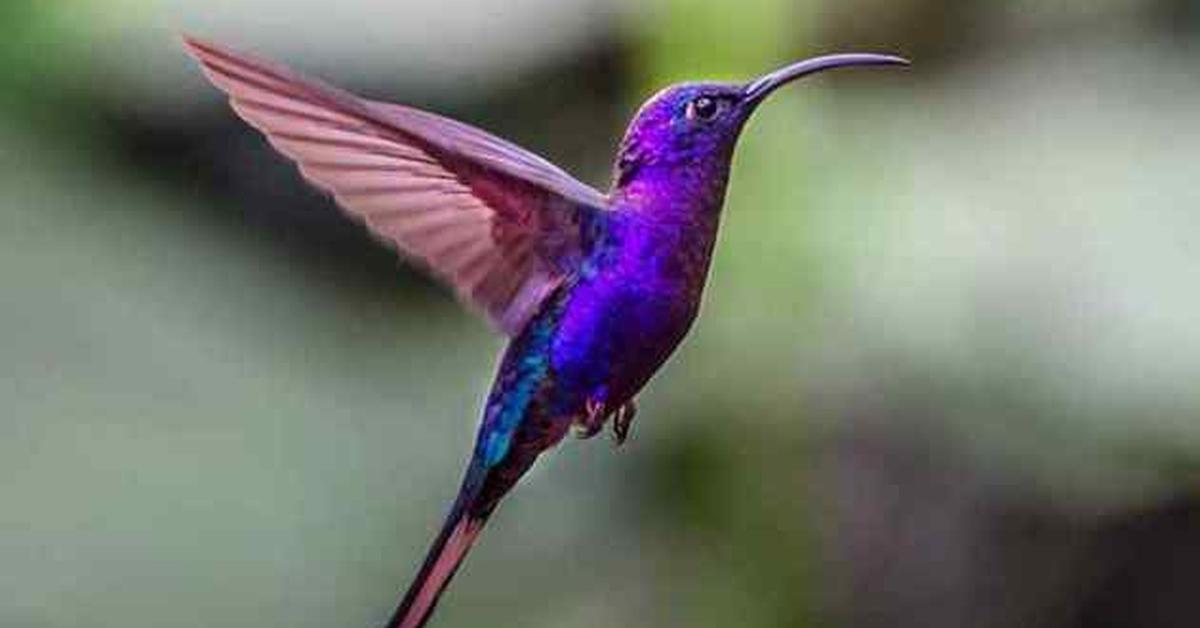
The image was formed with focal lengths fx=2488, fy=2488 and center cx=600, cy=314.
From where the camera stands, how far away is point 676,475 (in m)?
2.21

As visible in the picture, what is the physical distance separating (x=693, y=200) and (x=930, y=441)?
193 cm

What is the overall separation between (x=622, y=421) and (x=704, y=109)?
77mm

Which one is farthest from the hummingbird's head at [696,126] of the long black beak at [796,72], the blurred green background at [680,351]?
the blurred green background at [680,351]

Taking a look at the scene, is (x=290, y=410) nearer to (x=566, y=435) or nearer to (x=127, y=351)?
(x=127, y=351)

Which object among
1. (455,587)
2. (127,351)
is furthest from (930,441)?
(127,351)

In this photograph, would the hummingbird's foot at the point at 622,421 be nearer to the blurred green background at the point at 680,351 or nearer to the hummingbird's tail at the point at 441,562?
the hummingbird's tail at the point at 441,562

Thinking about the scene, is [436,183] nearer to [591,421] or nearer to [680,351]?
[591,421]

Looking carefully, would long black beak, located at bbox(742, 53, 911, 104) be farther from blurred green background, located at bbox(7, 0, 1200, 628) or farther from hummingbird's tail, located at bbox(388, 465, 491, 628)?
blurred green background, located at bbox(7, 0, 1200, 628)

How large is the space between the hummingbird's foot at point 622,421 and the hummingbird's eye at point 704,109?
67 mm

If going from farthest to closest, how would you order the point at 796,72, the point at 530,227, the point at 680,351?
the point at 680,351
the point at 530,227
the point at 796,72

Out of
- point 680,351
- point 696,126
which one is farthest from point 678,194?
point 680,351

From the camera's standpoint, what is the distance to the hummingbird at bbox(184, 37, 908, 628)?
1.73ft

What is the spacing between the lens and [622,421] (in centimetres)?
57

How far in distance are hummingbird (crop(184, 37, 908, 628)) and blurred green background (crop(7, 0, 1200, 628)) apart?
37.3 inches
